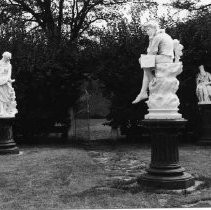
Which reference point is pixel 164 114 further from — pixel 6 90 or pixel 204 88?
pixel 204 88

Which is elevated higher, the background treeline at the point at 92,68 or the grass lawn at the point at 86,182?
the background treeline at the point at 92,68

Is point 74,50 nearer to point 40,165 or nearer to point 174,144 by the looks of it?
point 40,165

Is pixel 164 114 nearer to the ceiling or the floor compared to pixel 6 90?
nearer to the floor

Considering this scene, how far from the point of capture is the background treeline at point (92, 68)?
16141 mm

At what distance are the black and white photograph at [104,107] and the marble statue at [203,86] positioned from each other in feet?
0.11

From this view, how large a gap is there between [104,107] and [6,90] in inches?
412

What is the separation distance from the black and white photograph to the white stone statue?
0.10ft

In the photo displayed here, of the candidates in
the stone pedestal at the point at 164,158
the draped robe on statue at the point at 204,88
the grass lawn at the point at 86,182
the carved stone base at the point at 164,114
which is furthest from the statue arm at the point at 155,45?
the draped robe on statue at the point at 204,88

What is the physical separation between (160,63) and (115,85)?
8859 mm

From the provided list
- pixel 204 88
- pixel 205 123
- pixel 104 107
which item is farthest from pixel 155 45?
pixel 104 107

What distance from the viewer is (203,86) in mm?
15062

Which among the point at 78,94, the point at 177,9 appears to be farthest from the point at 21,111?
the point at 177,9

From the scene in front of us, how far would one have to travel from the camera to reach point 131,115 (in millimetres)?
16172

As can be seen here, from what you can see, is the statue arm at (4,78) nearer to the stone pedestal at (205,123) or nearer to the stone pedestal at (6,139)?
the stone pedestal at (6,139)
